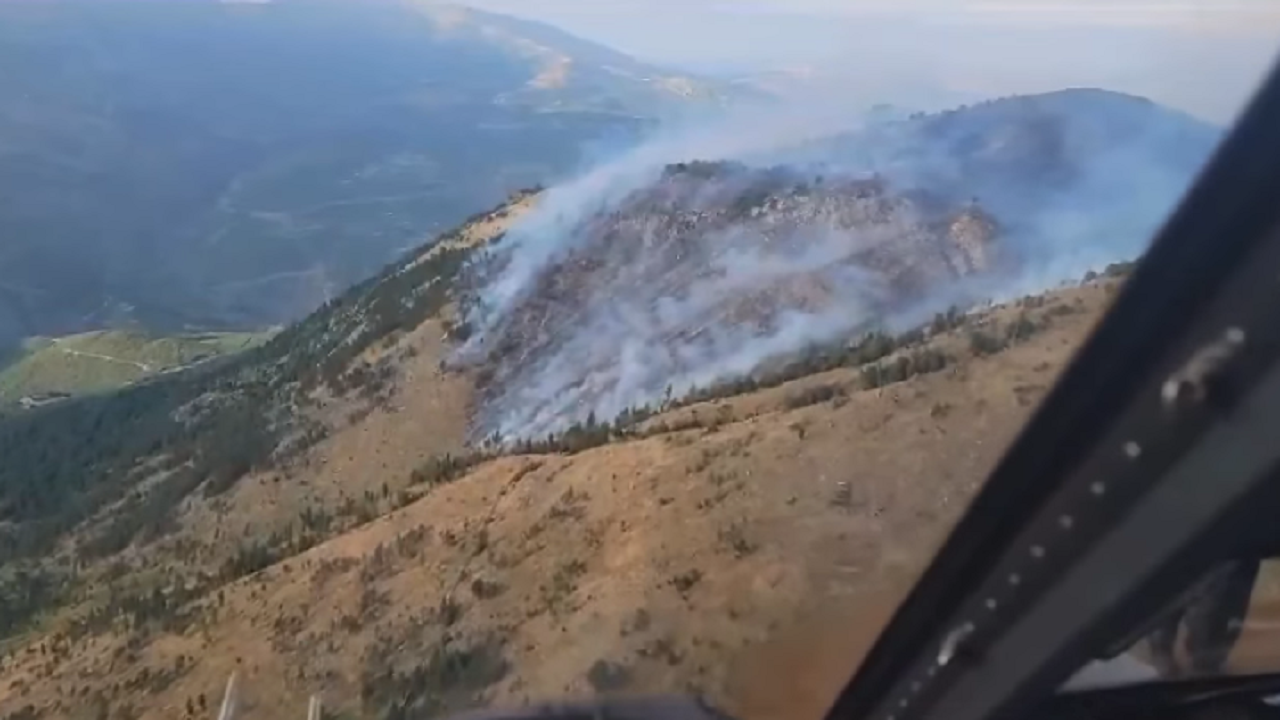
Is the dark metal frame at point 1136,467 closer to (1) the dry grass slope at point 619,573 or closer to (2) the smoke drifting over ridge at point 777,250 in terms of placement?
(1) the dry grass slope at point 619,573

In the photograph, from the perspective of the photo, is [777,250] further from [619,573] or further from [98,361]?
[98,361]

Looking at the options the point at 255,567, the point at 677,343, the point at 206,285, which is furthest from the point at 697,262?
the point at 206,285

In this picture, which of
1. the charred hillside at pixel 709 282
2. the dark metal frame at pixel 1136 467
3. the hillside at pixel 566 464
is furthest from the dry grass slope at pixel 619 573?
the charred hillside at pixel 709 282

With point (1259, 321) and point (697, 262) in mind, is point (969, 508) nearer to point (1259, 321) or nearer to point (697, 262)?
point (1259, 321)

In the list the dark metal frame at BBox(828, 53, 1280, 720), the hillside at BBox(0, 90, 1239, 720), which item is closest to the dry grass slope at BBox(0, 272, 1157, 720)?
the hillside at BBox(0, 90, 1239, 720)

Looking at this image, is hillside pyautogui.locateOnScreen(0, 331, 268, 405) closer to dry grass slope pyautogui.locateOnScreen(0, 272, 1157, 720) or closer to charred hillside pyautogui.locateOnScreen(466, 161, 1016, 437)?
charred hillside pyautogui.locateOnScreen(466, 161, 1016, 437)

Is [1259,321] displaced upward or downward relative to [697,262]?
upward

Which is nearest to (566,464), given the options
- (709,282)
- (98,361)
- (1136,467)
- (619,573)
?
(619,573)
